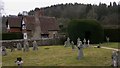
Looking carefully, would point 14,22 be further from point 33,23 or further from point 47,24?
point 47,24

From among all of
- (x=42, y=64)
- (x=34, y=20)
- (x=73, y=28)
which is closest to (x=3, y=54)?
(x=42, y=64)

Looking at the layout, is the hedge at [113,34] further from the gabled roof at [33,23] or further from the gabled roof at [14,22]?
the gabled roof at [14,22]

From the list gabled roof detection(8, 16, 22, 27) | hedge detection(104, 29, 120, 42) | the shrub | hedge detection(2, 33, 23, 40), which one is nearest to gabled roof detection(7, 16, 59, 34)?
gabled roof detection(8, 16, 22, 27)

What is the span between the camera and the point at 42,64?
74.7 ft

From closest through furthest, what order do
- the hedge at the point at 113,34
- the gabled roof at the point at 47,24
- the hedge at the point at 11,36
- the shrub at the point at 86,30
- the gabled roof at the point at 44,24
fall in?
the shrub at the point at 86,30 < the hedge at the point at 113,34 < the hedge at the point at 11,36 < the gabled roof at the point at 44,24 < the gabled roof at the point at 47,24

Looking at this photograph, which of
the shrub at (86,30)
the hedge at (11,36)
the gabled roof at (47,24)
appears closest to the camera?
the shrub at (86,30)

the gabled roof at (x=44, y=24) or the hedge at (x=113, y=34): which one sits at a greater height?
the gabled roof at (x=44, y=24)

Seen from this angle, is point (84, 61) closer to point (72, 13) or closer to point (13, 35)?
point (13, 35)

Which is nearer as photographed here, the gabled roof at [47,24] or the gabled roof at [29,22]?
the gabled roof at [29,22]

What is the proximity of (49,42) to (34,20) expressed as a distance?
14.5 m

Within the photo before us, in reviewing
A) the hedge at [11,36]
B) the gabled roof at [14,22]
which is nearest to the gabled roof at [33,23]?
the gabled roof at [14,22]

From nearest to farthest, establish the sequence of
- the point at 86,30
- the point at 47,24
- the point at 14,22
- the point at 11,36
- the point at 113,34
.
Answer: the point at 86,30 < the point at 113,34 < the point at 11,36 < the point at 47,24 < the point at 14,22

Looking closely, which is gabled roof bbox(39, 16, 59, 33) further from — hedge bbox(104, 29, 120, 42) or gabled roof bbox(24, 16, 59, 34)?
hedge bbox(104, 29, 120, 42)

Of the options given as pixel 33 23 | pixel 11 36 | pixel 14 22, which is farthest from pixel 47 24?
pixel 11 36
